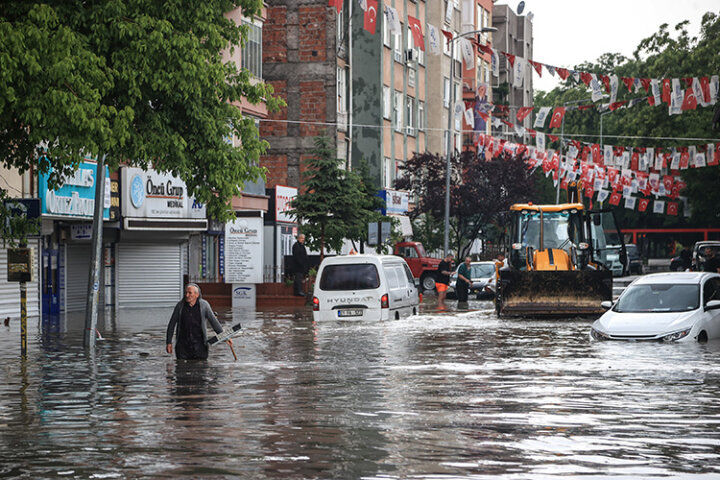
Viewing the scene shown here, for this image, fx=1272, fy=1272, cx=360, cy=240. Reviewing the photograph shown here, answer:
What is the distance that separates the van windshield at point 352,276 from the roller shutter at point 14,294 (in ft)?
29.4

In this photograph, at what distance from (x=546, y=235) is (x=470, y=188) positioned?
27.9m

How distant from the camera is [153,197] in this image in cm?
3888

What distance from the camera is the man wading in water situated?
60.3 ft

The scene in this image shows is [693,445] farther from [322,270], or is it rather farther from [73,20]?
[322,270]

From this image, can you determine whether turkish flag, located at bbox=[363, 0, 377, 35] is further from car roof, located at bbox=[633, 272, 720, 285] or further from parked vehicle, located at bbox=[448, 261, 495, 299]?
car roof, located at bbox=[633, 272, 720, 285]

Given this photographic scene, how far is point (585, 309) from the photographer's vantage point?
30.8 meters

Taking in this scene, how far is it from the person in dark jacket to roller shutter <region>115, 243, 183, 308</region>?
4322 mm

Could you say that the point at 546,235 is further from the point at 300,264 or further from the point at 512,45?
the point at 512,45

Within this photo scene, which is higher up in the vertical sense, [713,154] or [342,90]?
[342,90]

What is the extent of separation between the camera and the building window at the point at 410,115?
67.6 meters

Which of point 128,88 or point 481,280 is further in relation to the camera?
point 481,280

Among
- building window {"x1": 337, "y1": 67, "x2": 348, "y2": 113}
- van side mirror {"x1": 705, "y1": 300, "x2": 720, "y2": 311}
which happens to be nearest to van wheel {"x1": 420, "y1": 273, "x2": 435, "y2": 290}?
building window {"x1": 337, "y1": 67, "x2": 348, "y2": 113}

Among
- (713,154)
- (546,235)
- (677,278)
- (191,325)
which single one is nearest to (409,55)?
(713,154)

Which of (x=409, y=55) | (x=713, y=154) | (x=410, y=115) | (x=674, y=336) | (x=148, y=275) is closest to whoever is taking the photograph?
(x=674, y=336)
